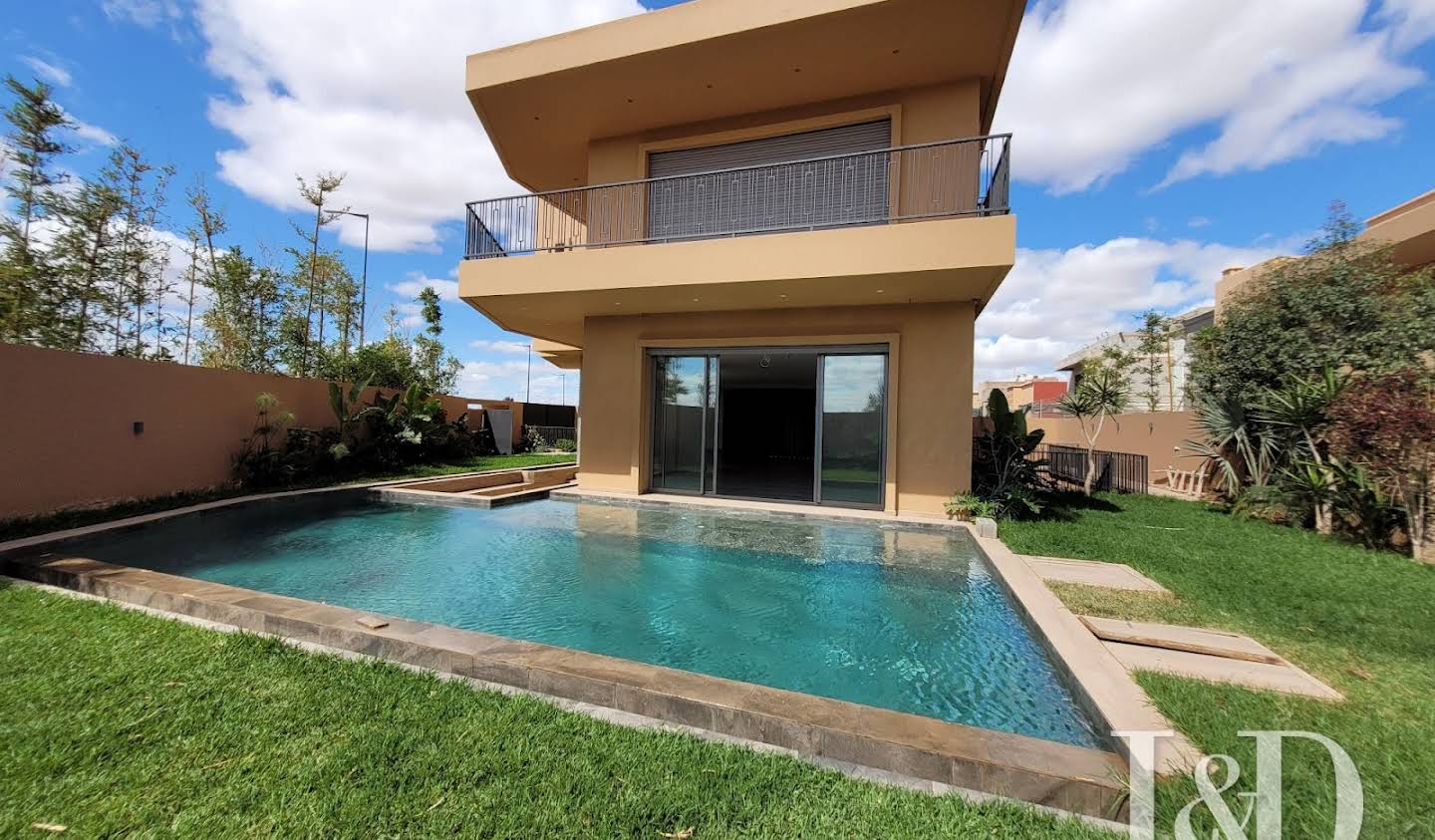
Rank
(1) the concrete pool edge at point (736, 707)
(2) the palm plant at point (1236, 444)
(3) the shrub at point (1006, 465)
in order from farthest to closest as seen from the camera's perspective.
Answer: (2) the palm plant at point (1236, 444) < (3) the shrub at point (1006, 465) < (1) the concrete pool edge at point (736, 707)

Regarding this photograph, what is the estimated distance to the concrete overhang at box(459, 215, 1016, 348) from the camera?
7.34 m

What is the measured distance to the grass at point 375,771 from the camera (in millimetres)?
2062

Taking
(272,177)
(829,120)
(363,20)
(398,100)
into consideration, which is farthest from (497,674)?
(272,177)

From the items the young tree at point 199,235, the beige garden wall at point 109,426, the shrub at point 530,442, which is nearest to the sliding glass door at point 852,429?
the beige garden wall at point 109,426

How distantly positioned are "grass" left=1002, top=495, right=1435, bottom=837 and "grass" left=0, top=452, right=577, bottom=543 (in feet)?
38.3

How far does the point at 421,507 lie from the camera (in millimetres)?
10219

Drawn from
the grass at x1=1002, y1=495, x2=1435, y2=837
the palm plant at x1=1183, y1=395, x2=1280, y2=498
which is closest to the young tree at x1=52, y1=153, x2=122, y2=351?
the grass at x1=1002, y1=495, x2=1435, y2=837

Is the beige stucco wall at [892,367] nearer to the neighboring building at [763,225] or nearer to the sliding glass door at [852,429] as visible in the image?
the neighboring building at [763,225]

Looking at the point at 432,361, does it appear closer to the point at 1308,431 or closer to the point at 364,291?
the point at 364,291

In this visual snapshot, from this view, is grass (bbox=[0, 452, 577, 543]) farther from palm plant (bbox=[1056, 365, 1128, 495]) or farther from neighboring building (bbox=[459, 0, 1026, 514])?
palm plant (bbox=[1056, 365, 1128, 495])

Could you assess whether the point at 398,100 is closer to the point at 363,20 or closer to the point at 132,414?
the point at 363,20

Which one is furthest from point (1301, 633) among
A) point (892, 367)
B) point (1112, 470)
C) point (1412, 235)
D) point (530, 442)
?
point (530, 442)

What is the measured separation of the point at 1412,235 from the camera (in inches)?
376

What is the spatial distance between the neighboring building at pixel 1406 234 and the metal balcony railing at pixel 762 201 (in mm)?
7200
